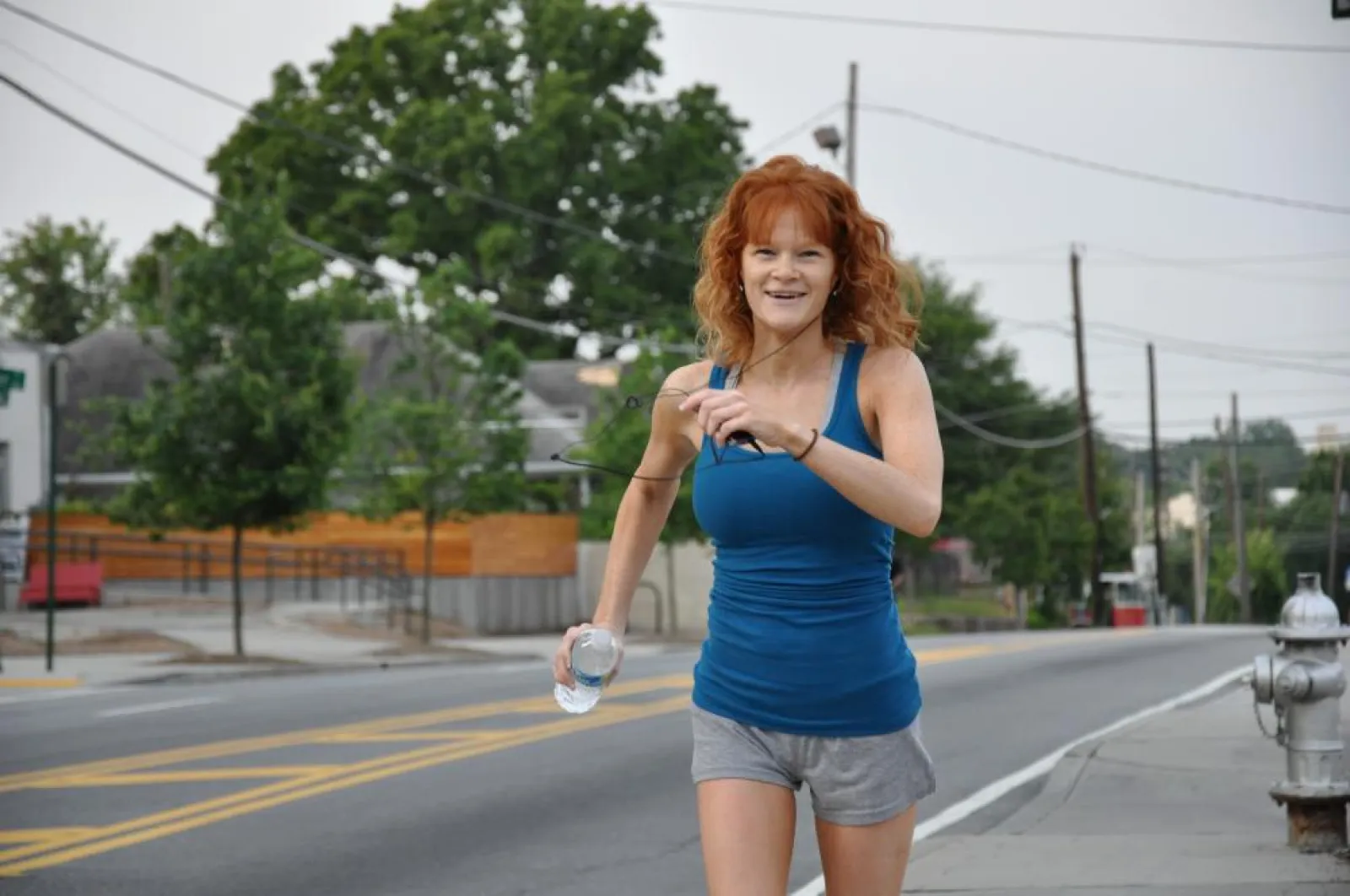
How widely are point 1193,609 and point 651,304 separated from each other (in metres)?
49.8

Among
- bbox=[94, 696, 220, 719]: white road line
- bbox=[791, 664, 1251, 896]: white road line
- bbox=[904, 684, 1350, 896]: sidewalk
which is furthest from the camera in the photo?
bbox=[94, 696, 220, 719]: white road line

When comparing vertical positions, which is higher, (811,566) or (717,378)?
(717,378)

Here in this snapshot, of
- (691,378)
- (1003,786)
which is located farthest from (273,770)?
(691,378)

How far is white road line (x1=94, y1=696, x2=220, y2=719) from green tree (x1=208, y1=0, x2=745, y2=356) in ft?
141

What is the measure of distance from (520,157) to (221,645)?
33.7m

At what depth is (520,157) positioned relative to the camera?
200 ft

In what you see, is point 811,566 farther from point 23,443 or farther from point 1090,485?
point 1090,485

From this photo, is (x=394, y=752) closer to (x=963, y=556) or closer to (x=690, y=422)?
(x=690, y=422)

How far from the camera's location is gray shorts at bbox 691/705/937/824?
12.7ft

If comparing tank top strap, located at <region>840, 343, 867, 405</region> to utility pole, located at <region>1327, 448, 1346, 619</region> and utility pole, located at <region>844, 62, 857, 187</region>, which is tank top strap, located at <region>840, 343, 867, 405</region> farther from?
utility pole, located at <region>844, 62, 857, 187</region>

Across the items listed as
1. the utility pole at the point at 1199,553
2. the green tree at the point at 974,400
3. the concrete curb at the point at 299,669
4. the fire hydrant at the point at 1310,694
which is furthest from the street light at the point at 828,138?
the utility pole at the point at 1199,553

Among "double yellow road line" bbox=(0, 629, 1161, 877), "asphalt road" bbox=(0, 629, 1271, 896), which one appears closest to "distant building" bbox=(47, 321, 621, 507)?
"asphalt road" bbox=(0, 629, 1271, 896)

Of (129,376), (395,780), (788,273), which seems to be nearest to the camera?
(788,273)

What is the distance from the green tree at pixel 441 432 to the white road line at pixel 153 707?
12708 millimetres
